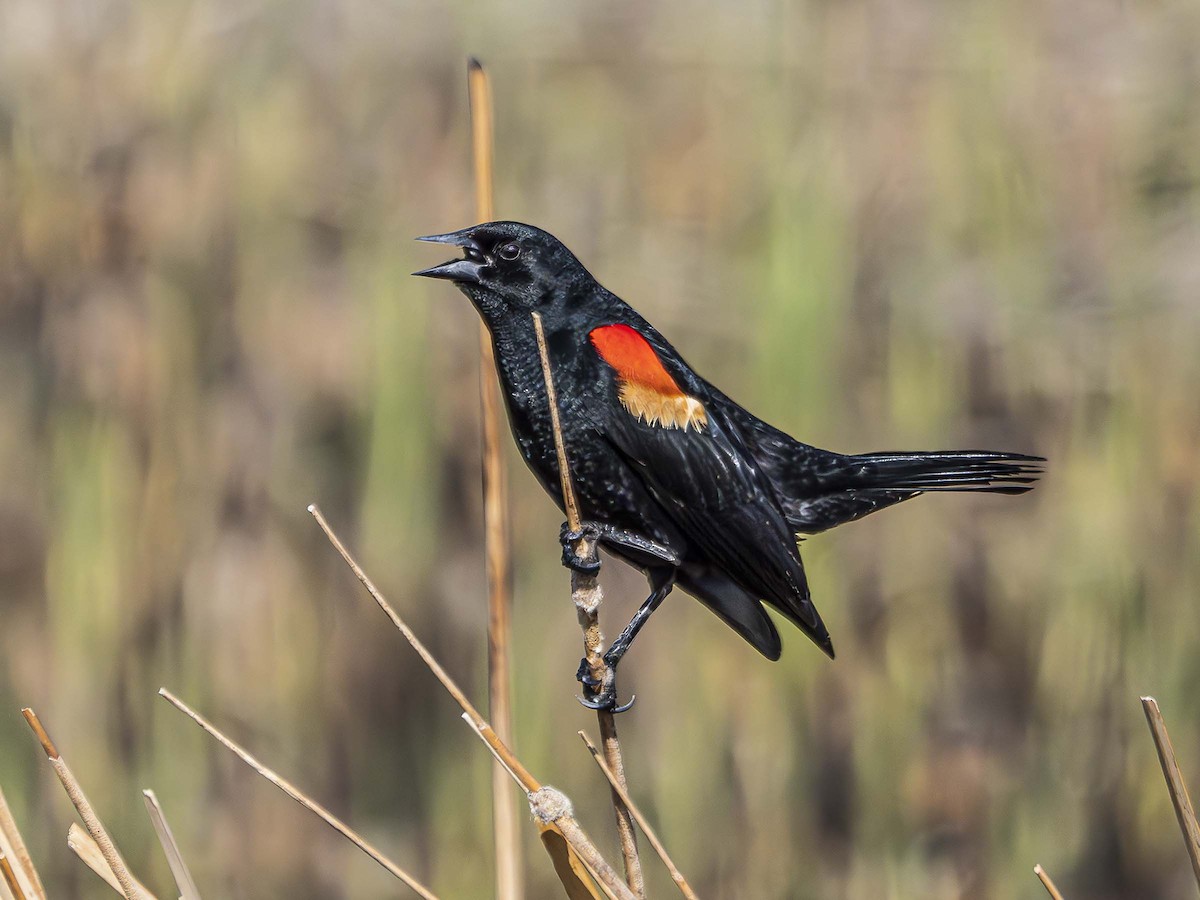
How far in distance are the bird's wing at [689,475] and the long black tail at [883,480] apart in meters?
0.12

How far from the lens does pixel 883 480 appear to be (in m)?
1.47

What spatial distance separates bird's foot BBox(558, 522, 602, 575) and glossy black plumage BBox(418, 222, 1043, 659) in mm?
83

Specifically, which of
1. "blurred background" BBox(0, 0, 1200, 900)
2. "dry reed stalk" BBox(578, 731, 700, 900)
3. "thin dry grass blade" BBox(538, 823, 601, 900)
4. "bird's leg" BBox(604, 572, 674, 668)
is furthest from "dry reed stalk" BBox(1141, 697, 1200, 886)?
A: "blurred background" BBox(0, 0, 1200, 900)

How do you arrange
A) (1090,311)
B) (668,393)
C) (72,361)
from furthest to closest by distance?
(1090,311)
(72,361)
(668,393)

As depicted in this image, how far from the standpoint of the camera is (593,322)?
4.56ft

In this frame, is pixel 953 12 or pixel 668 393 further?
pixel 953 12

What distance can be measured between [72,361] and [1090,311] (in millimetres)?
Answer: 2038

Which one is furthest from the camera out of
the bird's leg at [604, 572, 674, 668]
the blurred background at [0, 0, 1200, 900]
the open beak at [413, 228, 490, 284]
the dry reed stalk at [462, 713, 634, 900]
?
the blurred background at [0, 0, 1200, 900]

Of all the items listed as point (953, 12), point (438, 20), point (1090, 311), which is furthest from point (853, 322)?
point (438, 20)

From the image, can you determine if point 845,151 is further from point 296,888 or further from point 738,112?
point 296,888

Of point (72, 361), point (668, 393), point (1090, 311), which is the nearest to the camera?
point (668, 393)

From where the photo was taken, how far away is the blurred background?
2123mm

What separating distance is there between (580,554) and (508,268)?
372 mm

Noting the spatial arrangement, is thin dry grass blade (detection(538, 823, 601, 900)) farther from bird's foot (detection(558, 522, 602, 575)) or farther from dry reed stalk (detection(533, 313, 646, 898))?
bird's foot (detection(558, 522, 602, 575))
